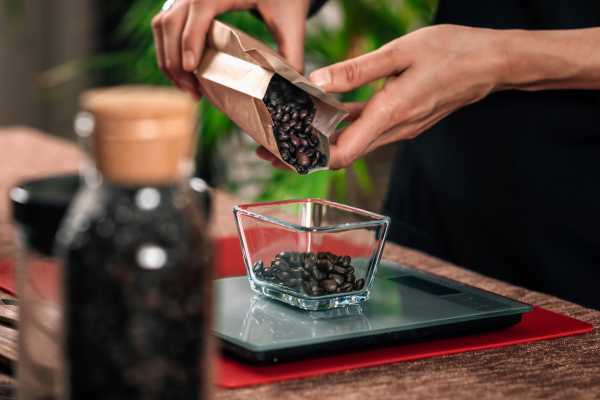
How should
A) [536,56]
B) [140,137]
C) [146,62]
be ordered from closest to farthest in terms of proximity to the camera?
1. [140,137]
2. [536,56]
3. [146,62]

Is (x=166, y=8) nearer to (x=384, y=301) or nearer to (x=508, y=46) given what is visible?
(x=508, y=46)

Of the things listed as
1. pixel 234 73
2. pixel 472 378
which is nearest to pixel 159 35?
pixel 234 73

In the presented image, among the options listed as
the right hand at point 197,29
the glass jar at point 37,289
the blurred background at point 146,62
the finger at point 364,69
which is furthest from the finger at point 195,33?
the blurred background at point 146,62

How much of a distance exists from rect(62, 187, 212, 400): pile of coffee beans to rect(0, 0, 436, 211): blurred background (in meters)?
2.02

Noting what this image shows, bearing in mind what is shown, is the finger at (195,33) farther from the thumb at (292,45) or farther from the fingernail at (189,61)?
the thumb at (292,45)

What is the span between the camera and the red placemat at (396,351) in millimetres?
779

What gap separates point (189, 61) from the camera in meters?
1.32

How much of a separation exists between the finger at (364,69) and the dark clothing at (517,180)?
336mm

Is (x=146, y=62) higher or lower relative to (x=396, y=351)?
higher

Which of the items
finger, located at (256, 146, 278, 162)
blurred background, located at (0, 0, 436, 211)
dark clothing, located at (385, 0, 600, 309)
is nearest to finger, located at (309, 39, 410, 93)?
finger, located at (256, 146, 278, 162)

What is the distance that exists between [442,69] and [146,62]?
2262mm

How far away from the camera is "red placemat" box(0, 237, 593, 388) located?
78 cm

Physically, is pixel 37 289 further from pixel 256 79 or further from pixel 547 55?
pixel 547 55

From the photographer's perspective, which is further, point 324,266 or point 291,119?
point 291,119
